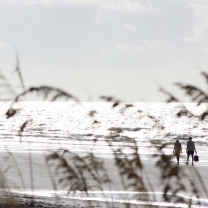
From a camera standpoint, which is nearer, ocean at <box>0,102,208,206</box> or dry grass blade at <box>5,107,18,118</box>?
dry grass blade at <box>5,107,18,118</box>

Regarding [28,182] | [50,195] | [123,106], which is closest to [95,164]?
[123,106]

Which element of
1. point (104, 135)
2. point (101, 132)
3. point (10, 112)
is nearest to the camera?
point (10, 112)

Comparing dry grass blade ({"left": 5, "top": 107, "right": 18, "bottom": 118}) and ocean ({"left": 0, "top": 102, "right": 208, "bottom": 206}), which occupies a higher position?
ocean ({"left": 0, "top": 102, "right": 208, "bottom": 206})

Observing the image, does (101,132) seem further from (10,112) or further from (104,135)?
(10,112)

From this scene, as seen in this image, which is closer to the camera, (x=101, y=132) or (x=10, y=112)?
(x=10, y=112)

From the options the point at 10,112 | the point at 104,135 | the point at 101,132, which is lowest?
A: the point at 10,112

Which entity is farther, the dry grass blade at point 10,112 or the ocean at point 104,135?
the ocean at point 104,135

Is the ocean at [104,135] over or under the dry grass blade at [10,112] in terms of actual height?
over

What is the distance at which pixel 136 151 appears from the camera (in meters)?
3.17

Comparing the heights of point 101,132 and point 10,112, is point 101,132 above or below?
above

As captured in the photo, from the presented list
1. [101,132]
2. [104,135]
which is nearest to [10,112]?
[104,135]

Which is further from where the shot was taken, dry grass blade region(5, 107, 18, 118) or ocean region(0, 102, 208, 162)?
ocean region(0, 102, 208, 162)

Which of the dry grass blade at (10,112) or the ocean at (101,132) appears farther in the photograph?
the ocean at (101,132)

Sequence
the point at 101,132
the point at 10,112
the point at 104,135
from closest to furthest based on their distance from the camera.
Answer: the point at 10,112 → the point at 104,135 → the point at 101,132
